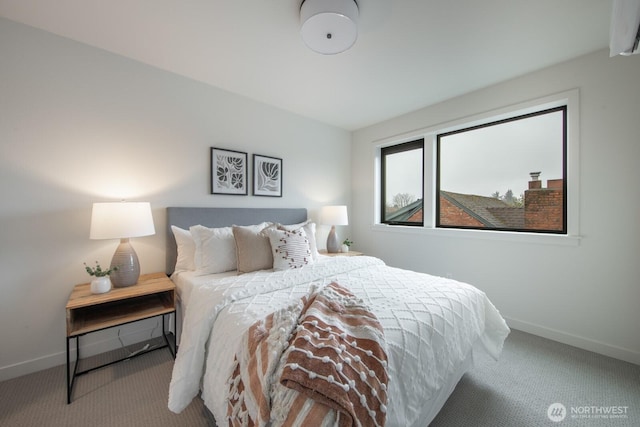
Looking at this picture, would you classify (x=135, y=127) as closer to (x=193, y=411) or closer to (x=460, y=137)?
(x=193, y=411)

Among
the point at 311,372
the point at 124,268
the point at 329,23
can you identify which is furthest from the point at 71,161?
the point at 311,372

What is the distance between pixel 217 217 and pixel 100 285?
1.08m

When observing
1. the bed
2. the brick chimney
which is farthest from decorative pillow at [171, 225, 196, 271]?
the brick chimney

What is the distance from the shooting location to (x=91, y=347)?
2.02m

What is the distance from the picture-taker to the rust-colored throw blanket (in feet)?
2.56

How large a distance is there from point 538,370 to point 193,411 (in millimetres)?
2440

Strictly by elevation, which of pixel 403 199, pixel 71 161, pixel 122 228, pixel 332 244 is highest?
pixel 71 161

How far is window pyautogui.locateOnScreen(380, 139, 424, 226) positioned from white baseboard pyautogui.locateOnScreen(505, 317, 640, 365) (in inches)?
58.6

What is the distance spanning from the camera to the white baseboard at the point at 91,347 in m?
1.78

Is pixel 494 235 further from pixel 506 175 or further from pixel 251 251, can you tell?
pixel 251 251

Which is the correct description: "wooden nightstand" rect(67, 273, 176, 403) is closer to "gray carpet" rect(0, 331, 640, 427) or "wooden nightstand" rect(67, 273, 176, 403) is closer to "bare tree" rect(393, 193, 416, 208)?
"gray carpet" rect(0, 331, 640, 427)

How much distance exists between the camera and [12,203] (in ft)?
5.76

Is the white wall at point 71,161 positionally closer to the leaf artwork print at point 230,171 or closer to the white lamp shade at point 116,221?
the leaf artwork print at point 230,171

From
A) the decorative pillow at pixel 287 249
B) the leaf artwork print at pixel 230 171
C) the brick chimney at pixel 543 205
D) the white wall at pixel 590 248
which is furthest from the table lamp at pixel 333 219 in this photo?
the brick chimney at pixel 543 205
